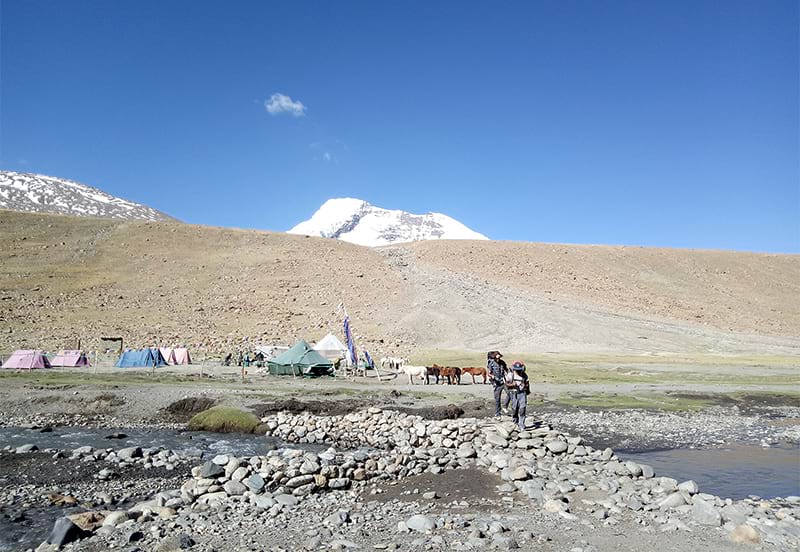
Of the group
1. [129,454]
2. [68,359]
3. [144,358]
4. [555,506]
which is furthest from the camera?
[144,358]

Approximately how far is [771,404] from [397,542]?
28168 millimetres

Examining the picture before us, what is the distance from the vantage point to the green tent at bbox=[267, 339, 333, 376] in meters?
38.8

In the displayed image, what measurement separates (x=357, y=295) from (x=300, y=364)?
1463 inches

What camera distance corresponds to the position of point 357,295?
249 feet

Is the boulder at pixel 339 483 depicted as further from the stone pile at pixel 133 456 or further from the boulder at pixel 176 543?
the stone pile at pixel 133 456

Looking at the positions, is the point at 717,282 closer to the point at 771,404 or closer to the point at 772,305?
the point at 772,305

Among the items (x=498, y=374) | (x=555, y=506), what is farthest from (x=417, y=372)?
(x=555, y=506)

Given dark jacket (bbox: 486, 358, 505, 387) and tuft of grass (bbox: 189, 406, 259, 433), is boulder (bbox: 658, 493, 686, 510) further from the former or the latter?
tuft of grass (bbox: 189, 406, 259, 433)

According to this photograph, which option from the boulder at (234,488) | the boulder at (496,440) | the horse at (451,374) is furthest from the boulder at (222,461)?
the horse at (451,374)

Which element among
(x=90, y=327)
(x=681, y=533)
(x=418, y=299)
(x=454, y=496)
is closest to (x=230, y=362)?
(x=90, y=327)

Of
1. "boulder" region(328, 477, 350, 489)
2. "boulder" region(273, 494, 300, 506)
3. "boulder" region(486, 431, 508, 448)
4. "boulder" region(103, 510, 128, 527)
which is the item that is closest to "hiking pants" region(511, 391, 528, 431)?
"boulder" region(486, 431, 508, 448)

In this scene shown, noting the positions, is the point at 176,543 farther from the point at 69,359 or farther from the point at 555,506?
the point at 69,359

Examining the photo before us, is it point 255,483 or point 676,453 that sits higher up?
point 255,483

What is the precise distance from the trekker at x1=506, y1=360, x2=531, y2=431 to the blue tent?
32.6 meters
